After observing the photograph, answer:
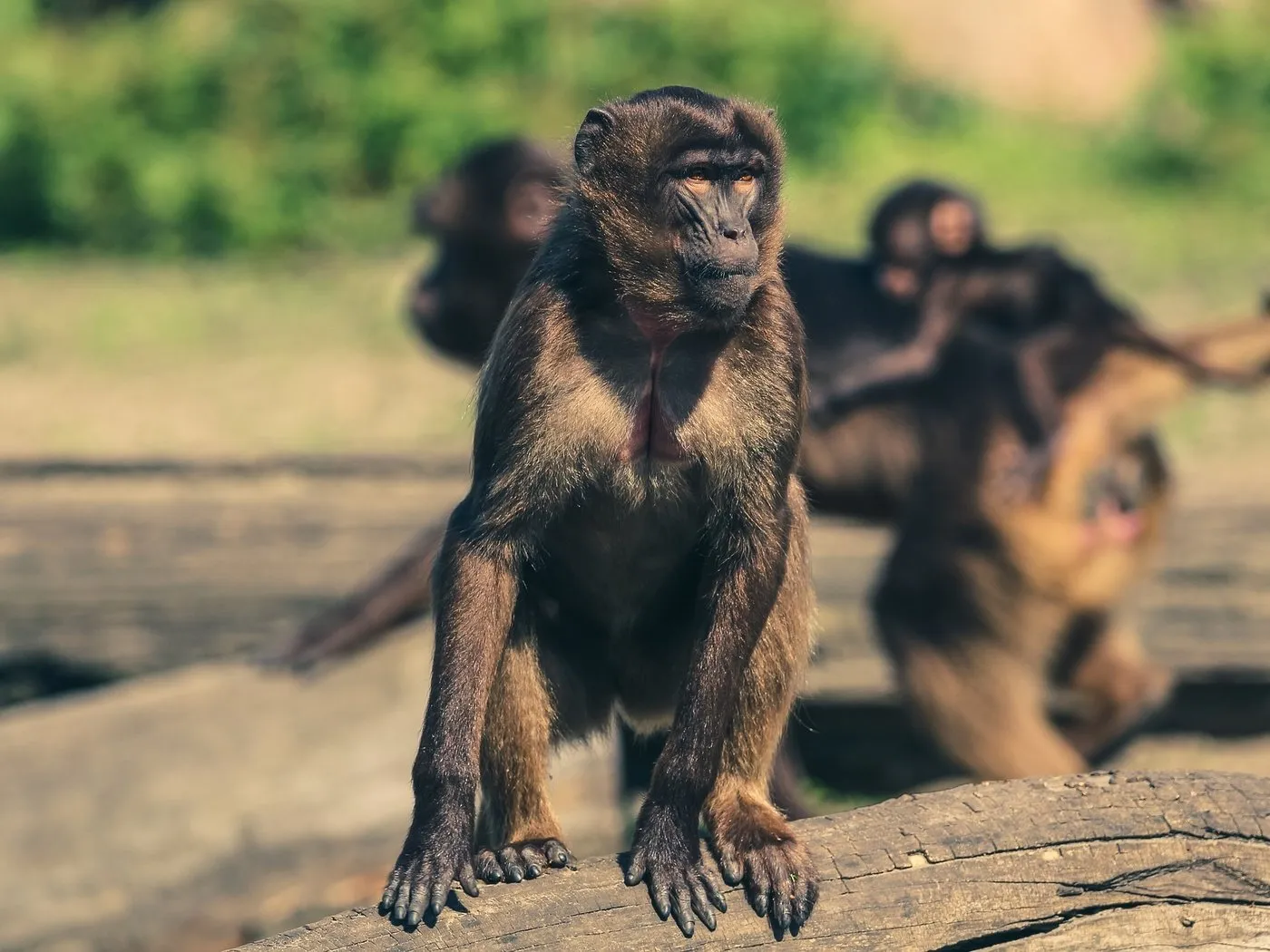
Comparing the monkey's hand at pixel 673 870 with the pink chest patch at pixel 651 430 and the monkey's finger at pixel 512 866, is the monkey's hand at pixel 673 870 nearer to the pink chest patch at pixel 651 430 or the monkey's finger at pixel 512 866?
the monkey's finger at pixel 512 866

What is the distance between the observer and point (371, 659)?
695 cm

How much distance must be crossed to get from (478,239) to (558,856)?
4151mm

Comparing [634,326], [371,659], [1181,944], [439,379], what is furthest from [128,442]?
[1181,944]

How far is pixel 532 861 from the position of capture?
3807mm

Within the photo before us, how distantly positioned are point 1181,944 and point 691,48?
12829 mm

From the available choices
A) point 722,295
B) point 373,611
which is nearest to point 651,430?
point 722,295

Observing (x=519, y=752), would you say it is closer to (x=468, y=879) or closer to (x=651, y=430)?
(x=468, y=879)

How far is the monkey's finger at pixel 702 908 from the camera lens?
372 cm

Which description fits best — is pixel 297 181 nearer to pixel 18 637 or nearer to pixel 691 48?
pixel 691 48

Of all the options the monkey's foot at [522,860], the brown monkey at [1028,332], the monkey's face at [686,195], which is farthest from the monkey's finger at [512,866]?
the brown monkey at [1028,332]

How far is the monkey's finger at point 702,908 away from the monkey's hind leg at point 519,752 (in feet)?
1.07

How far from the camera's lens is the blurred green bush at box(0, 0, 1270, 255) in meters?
14.7

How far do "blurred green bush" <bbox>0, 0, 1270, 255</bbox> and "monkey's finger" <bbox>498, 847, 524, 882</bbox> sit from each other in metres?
10.9

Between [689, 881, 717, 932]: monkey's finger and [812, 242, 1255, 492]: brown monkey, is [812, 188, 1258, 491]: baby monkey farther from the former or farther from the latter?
[689, 881, 717, 932]: monkey's finger
